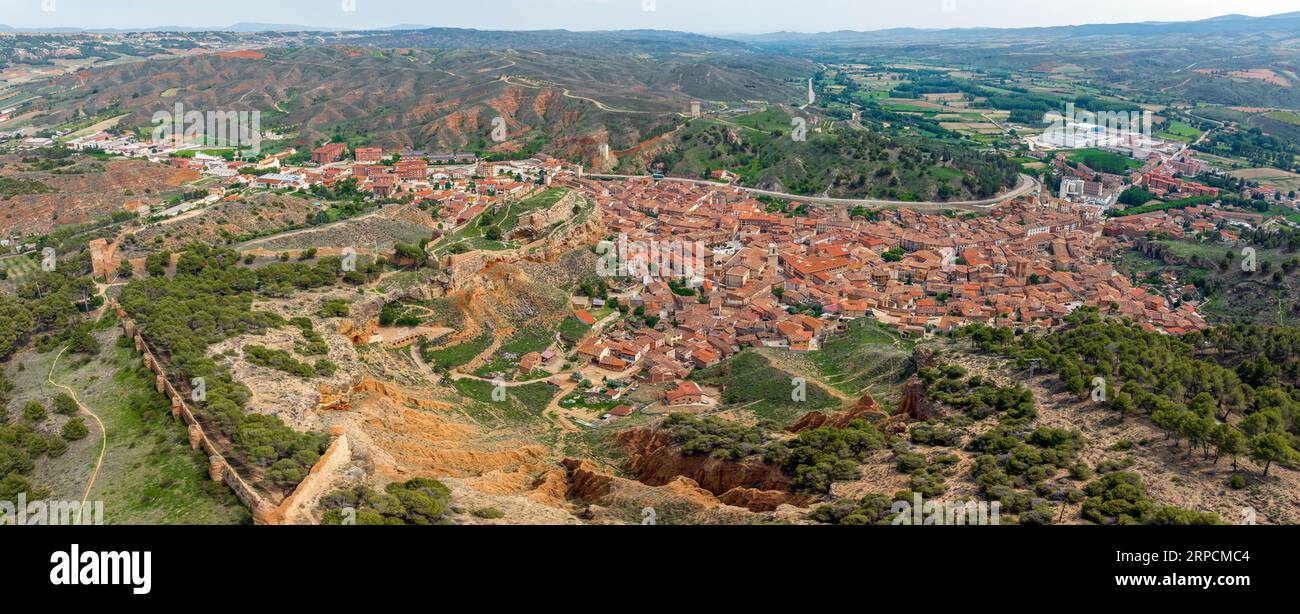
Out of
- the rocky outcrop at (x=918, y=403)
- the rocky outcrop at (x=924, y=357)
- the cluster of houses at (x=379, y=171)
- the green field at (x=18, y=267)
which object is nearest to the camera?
the rocky outcrop at (x=918, y=403)

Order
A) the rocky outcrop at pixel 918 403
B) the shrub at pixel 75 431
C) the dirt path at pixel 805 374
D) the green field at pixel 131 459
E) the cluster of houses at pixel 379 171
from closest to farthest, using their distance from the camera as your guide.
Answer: the green field at pixel 131 459
the shrub at pixel 75 431
the rocky outcrop at pixel 918 403
the dirt path at pixel 805 374
the cluster of houses at pixel 379 171

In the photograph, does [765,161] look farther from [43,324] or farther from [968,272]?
[43,324]

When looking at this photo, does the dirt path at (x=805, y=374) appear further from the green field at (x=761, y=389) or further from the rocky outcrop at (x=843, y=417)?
the rocky outcrop at (x=843, y=417)

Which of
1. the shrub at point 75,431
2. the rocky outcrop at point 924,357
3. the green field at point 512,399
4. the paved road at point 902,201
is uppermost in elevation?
the paved road at point 902,201

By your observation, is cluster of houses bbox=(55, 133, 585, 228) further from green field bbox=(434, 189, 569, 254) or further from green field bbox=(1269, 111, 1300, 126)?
green field bbox=(1269, 111, 1300, 126)

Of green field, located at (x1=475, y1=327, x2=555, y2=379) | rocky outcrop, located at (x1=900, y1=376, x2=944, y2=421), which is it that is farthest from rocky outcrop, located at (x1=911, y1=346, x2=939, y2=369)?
green field, located at (x1=475, y1=327, x2=555, y2=379)

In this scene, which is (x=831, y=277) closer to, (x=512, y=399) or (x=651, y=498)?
(x=512, y=399)

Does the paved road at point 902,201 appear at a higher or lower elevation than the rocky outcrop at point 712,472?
higher

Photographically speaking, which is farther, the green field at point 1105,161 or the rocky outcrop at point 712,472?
the green field at point 1105,161

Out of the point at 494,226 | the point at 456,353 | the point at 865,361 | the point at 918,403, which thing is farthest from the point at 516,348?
the point at 918,403

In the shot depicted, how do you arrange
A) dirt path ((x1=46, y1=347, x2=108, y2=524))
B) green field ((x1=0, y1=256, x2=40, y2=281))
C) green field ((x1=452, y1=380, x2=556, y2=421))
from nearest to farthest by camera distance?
dirt path ((x1=46, y1=347, x2=108, y2=524)) → green field ((x1=452, y1=380, x2=556, y2=421)) → green field ((x1=0, y1=256, x2=40, y2=281))

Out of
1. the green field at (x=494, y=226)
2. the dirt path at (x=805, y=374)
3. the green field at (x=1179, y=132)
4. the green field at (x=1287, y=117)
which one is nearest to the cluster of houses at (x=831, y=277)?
the dirt path at (x=805, y=374)
